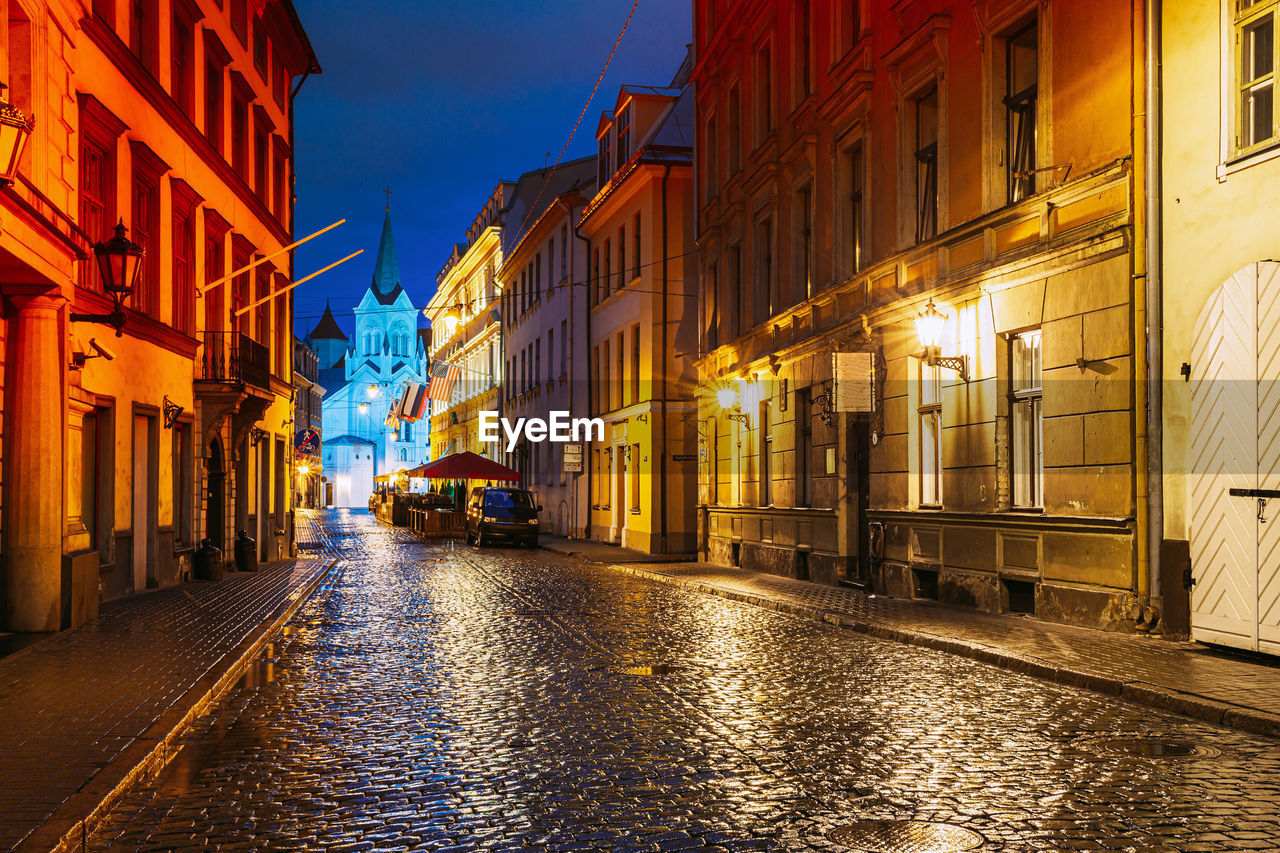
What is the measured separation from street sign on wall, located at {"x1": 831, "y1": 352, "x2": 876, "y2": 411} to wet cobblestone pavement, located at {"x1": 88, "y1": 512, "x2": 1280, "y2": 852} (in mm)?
6142

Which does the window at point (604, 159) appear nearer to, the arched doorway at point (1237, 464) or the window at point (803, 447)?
the window at point (803, 447)

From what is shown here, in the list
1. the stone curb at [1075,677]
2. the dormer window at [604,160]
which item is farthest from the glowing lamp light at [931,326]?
the dormer window at [604,160]

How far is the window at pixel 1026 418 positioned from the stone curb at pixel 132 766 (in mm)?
9095

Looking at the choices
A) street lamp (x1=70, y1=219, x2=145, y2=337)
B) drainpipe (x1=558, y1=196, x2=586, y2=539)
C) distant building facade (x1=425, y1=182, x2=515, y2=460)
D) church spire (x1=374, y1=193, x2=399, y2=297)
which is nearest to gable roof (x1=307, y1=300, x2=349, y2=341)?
church spire (x1=374, y1=193, x2=399, y2=297)

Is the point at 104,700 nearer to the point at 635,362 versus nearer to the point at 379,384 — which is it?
the point at 635,362

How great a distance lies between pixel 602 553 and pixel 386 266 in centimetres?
11565

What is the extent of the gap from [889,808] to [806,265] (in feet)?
58.9

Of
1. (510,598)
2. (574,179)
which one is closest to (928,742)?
(510,598)

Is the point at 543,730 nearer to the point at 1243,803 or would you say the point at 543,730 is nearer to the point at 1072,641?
the point at 1243,803

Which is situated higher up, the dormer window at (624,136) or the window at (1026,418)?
the dormer window at (624,136)

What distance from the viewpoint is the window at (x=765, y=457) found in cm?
2495

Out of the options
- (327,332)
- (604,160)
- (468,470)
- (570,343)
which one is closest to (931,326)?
(604,160)

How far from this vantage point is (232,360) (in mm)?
25047

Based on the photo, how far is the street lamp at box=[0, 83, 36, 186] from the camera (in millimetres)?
12141
